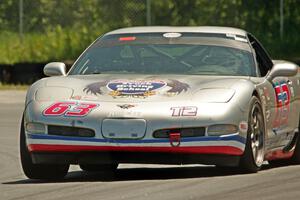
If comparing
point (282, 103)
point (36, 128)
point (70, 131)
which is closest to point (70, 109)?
point (70, 131)

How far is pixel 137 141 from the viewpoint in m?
9.62

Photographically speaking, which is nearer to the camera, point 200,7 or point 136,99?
point 136,99

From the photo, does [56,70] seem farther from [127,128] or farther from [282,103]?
[282,103]

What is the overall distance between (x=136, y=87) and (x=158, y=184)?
107 centimetres

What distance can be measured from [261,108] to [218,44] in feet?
3.49

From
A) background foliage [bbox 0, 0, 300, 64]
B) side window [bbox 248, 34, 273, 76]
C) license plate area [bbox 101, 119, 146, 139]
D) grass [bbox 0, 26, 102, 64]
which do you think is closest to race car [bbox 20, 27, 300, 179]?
license plate area [bbox 101, 119, 146, 139]

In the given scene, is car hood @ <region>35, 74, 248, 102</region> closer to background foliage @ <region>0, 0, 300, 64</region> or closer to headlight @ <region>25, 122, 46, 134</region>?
headlight @ <region>25, 122, 46, 134</region>

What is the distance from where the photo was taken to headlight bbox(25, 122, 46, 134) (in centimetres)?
990

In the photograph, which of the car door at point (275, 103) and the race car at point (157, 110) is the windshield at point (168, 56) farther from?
the car door at point (275, 103)

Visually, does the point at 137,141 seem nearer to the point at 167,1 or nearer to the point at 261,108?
the point at 261,108

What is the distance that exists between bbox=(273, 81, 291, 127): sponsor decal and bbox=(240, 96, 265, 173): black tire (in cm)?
60

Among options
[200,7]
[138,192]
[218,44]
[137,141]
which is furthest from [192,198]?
[200,7]

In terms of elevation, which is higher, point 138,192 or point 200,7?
point 138,192

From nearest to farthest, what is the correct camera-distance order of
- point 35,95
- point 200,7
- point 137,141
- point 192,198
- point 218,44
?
1. point 192,198
2. point 137,141
3. point 35,95
4. point 218,44
5. point 200,7
